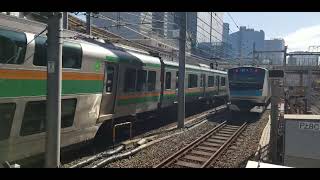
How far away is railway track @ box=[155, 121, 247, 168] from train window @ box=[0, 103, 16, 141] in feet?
13.0

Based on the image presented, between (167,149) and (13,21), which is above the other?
(13,21)

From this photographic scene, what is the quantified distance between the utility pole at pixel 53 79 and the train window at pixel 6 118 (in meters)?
0.76

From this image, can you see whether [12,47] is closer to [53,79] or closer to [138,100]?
[53,79]

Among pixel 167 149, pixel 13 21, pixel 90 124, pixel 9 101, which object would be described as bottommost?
pixel 167 149

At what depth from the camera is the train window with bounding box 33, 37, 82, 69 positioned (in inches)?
345

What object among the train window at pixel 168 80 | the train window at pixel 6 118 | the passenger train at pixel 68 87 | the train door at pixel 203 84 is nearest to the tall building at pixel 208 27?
the train door at pixel 203 84

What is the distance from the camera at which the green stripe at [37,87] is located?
25.4 ft

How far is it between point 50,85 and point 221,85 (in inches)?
1022

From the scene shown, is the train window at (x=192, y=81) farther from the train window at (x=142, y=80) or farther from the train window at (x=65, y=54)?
the train window at (x=65, y=54)

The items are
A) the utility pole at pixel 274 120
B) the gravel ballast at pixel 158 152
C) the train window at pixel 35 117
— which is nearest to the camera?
the train window at pixel 35 117

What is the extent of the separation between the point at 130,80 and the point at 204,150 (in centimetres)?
360
